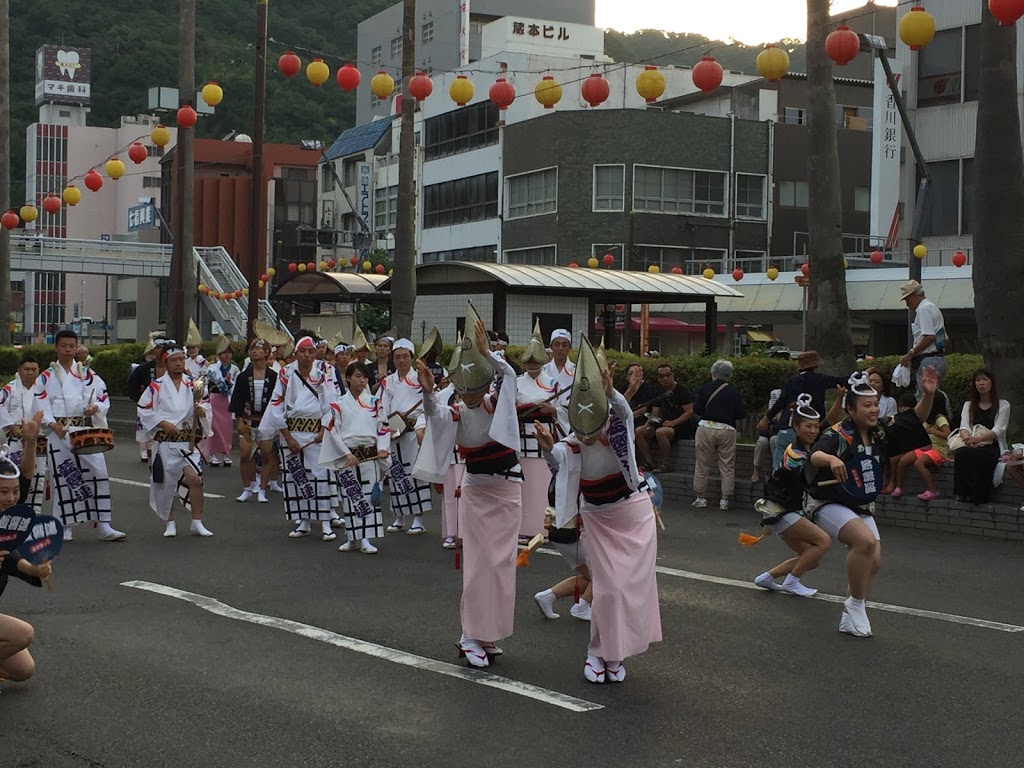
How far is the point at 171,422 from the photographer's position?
1230 centimetres

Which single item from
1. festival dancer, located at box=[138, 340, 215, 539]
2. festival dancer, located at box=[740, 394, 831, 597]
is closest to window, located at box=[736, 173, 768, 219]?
festival dancer, located at box=[138, 340, 215, 539]

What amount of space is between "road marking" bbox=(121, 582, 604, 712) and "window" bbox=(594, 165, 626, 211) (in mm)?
39524

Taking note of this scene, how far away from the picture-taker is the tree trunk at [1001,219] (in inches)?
564

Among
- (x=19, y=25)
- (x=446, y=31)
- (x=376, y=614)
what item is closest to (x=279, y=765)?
(x=376, y=614)

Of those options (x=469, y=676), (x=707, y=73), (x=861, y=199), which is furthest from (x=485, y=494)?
(x=861, y=199)

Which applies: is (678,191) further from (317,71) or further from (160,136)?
(317,71)

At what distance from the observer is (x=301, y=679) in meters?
7.01

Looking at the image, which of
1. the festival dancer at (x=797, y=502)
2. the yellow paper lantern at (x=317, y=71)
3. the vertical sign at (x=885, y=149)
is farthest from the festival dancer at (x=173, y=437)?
the vertical sign at (x=885, y=149)

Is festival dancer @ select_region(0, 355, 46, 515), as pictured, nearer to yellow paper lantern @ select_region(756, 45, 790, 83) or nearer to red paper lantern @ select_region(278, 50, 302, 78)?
yellow paper lantern @ select_region(756, 45, 790, 83)

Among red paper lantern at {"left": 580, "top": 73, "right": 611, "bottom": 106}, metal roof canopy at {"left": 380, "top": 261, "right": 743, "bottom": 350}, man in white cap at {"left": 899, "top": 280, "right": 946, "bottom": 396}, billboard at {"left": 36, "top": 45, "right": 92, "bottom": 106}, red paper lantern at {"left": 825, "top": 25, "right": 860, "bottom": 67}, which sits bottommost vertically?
man in white cap at {"left": 899, "top": 280, "right": 946, "bottom": 396}

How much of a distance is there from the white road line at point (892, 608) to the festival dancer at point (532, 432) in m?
A: 1.16

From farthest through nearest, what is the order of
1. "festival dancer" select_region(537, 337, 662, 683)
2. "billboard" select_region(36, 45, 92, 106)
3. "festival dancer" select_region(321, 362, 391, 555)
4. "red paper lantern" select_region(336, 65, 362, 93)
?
"billboard" select_region(36, 45, 92, 106) → "red paper lantern" select_region(336, 65, 362, 93) → "festival dancer" select_region(321, 362, 391, 555) → "festival dancer" select_region(537, 337, 662, 683)

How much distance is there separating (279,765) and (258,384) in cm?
1115

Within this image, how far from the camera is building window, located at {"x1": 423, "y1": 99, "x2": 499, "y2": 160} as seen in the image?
5294 centimetres
